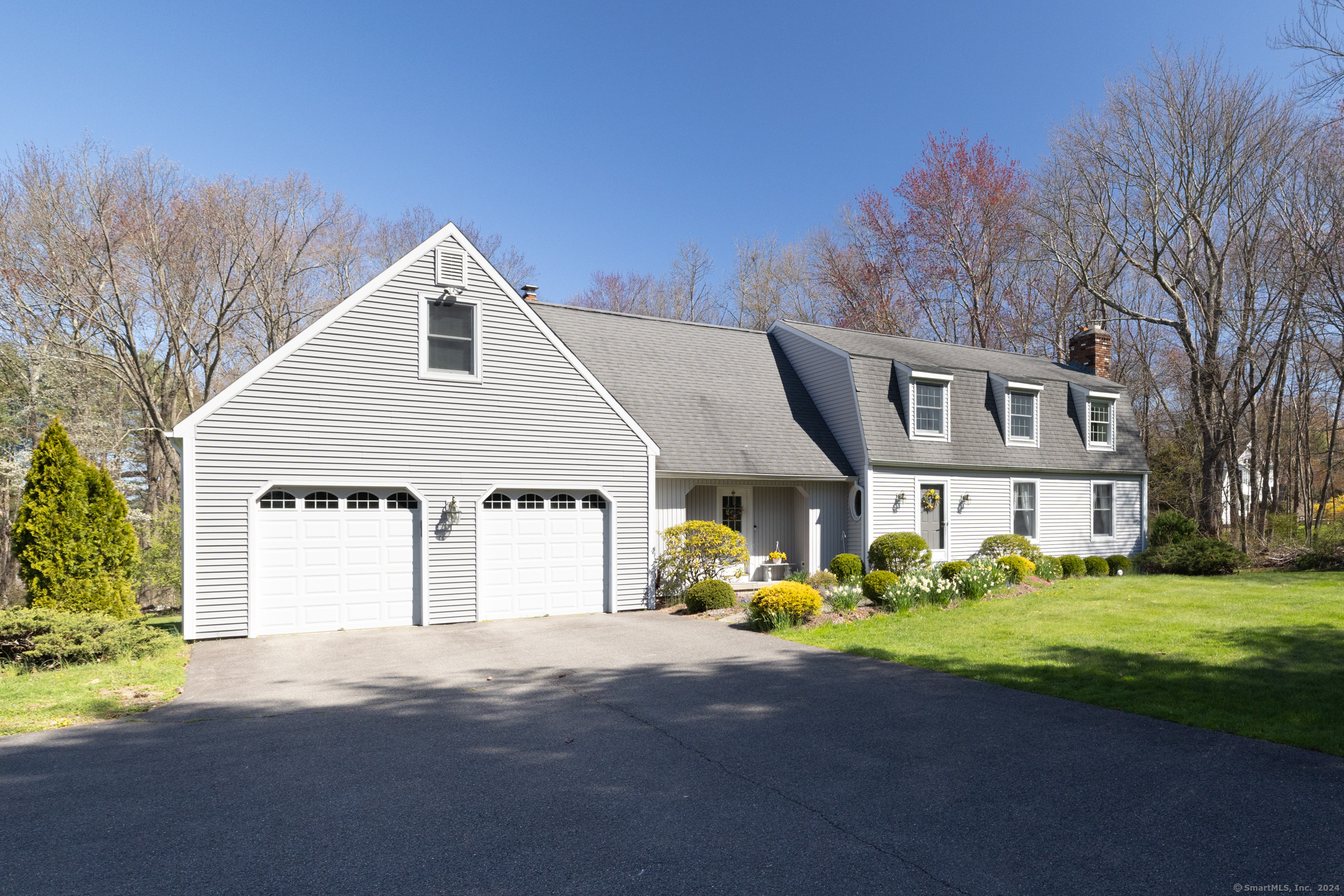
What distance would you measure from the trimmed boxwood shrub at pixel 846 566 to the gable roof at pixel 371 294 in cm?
537

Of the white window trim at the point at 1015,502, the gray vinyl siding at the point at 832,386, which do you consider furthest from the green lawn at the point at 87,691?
the white window trim at the point at 1015,502

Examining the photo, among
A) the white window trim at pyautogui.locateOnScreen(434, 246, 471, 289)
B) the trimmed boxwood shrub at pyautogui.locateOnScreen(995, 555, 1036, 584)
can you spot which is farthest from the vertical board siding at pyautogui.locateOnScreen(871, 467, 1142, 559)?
the white window trim at pyautogui.locateOnScreen(434, 246, 471, 289)

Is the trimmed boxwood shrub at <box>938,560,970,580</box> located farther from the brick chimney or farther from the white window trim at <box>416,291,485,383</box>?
the brick chimney

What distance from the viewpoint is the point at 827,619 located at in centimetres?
1288

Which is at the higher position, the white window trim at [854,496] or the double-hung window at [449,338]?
the double-hung window at [449,338]

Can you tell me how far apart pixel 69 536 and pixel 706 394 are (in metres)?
12.6

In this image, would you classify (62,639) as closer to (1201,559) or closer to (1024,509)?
(1024,509)

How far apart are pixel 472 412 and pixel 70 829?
9321 millimetres

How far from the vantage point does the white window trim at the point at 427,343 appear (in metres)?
13.2

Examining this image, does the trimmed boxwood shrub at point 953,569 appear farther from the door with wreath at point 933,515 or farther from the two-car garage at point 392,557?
the two-car garage at point 392,557

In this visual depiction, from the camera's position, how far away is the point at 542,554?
1402 centimetres

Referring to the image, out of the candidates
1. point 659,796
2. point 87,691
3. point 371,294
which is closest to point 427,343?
point 371,294

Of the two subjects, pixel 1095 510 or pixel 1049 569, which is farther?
pixel 1095 510

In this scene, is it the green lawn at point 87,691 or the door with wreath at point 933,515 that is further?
the door with wreath at point 933,515
